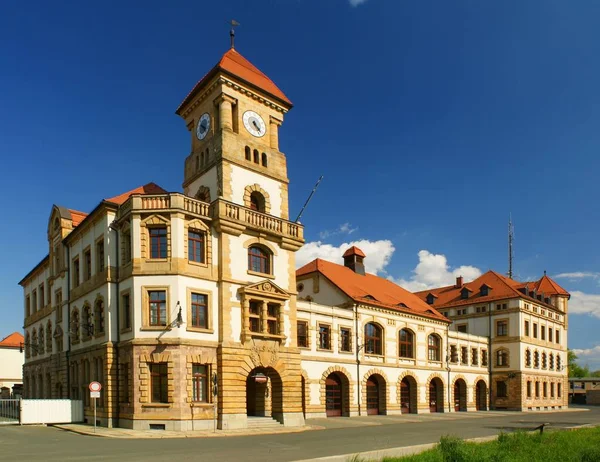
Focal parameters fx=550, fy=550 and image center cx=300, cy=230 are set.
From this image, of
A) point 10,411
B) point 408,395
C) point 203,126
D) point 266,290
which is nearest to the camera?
point 266,290

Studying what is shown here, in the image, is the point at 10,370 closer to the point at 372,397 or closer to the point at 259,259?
the point at 372,397

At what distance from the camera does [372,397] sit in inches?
1786

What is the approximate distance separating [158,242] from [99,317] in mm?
6568

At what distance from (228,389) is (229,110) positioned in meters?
16.4

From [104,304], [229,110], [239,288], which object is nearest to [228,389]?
[239,288]

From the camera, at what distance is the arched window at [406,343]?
48.7 m

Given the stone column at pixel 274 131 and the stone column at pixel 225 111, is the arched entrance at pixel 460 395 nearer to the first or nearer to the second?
the stone column at pixel 274 131

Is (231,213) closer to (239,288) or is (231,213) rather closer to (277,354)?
(239,288)

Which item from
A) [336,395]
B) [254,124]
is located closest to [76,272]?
[254,124]

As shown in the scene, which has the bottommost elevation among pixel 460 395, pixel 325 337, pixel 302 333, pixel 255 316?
pixel 460 395

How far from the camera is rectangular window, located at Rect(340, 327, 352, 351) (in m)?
43.1

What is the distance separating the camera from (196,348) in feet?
94.7

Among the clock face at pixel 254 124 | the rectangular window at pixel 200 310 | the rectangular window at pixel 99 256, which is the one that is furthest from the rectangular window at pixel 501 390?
the rectangular window at pixel 99 256

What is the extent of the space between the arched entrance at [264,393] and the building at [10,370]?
4492cm
